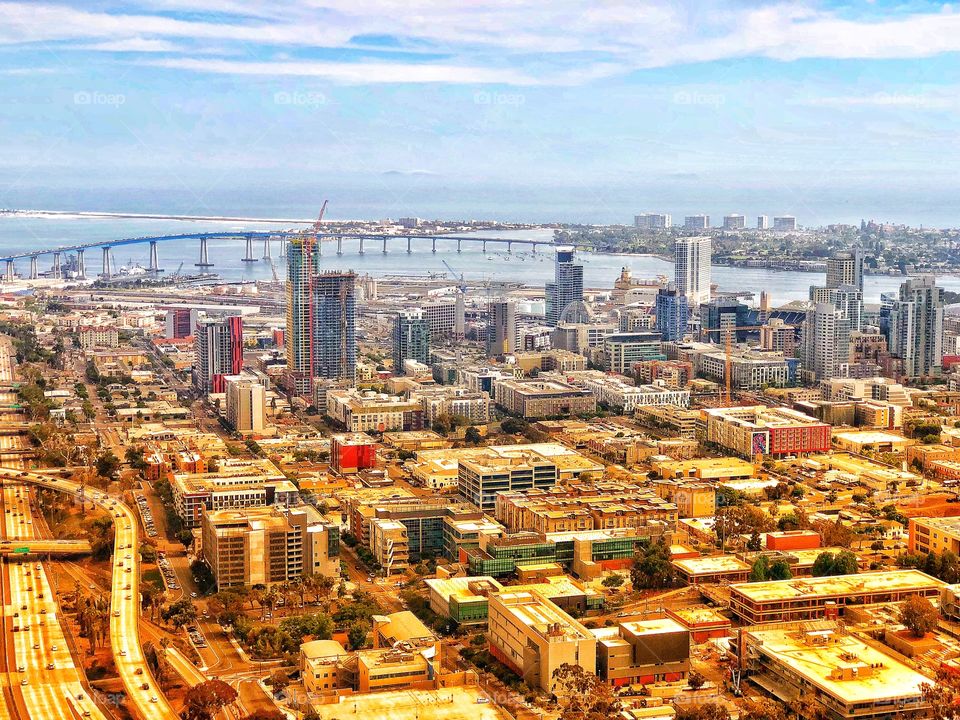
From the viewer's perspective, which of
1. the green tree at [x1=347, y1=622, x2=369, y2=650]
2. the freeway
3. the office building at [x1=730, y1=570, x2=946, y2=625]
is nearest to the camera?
the freeway

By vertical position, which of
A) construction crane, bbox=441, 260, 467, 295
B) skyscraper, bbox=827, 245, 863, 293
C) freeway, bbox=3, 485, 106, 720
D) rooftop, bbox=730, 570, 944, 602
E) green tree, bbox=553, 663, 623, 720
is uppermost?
skyscraper, bbox=827, 245, 863, 293

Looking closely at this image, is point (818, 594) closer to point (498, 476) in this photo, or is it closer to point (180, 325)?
point (498, 476)

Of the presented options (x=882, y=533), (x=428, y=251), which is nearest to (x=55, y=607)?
(x=882, y=533)

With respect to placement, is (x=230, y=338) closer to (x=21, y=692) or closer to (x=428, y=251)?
(x=21, y=692)

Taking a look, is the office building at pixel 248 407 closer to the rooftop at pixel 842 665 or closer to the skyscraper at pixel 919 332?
the rooftop at pixel 842 665

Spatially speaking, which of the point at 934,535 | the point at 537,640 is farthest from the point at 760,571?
the point at 537,640

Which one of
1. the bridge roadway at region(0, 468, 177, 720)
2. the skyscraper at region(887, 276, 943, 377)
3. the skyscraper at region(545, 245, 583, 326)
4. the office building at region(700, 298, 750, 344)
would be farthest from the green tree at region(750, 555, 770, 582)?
the skyscraper at region(545, 245, 583, 326)

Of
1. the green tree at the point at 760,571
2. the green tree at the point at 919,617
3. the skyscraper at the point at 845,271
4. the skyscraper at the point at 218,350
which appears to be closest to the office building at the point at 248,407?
the skyscraper at the point at 218,350

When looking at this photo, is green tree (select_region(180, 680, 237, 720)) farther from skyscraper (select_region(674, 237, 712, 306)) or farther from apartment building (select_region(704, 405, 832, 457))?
skyscraper (select_region(674, 237, 712, 306))
